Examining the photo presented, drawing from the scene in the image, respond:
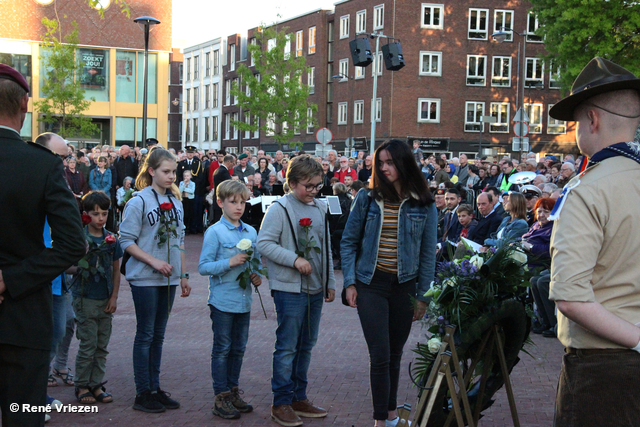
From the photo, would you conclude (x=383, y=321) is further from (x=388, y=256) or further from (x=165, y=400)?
(x=165, y=400)

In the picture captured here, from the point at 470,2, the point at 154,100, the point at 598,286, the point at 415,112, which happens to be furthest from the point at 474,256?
the point at 470,2

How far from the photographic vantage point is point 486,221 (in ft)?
33.2

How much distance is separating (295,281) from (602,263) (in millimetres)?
3005

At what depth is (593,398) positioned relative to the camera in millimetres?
2713

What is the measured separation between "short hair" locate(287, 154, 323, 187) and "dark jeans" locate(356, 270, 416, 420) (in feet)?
3.15

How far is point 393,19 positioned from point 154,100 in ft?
64.8

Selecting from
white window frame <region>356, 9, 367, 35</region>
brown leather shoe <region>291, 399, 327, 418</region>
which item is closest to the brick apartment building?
white window frame <region>356, 9, 367, 35</region>

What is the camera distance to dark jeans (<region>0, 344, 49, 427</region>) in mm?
2992

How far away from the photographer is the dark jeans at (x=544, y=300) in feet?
28.9

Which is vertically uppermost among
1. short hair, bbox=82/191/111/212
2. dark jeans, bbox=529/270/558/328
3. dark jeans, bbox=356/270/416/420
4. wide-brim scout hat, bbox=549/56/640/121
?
wide-brim scout hat, bbox=549/56/640/121

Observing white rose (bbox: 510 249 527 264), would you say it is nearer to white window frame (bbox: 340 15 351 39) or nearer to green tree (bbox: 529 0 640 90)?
green tree (bbox: 529 0 640 90)

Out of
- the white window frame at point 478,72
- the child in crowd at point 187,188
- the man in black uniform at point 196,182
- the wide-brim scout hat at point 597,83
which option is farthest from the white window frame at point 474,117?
the wide-brim scout hat at point 597,83

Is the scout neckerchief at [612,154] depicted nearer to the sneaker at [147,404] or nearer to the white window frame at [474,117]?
the sneaker at [147,404]

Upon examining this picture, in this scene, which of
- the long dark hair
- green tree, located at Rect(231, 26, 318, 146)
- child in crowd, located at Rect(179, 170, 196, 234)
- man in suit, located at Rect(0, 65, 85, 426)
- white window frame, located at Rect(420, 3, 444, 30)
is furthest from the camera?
white window frame, located at Rect(420, 3, 444, 30)
